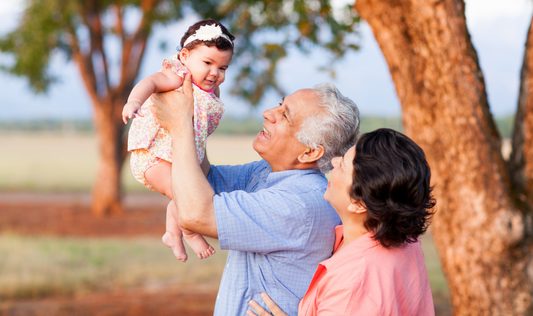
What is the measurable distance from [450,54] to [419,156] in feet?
5.38

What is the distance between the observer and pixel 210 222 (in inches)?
67.6

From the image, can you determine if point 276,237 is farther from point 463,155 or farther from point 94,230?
point 94,230

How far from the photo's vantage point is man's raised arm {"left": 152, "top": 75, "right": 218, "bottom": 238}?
1.71 m

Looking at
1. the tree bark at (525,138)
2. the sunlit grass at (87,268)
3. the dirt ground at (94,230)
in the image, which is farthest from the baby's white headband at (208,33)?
the sunlit grass at (87,268)

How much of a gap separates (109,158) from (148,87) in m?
9.89

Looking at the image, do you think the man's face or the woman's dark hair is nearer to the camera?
the woman's dark hair

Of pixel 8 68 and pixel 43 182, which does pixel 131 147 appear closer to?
pixel 8 68

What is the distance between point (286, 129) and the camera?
1.98m

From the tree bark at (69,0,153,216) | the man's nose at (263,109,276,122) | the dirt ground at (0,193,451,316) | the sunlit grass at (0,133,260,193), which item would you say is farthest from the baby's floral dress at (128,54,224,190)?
the sunlit grass at (0,133,260,193)

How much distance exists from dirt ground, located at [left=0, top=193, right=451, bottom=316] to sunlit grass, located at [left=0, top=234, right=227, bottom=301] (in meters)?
0.23

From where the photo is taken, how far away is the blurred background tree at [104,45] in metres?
7.75

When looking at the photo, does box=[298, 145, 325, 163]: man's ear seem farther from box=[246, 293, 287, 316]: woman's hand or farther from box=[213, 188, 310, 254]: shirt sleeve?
box=[246, 293, 287, 316]: woman's hand

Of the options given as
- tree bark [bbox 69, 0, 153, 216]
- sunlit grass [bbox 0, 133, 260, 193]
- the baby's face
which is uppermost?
the baby's face

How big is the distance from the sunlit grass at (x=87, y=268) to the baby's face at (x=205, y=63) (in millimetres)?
4774
